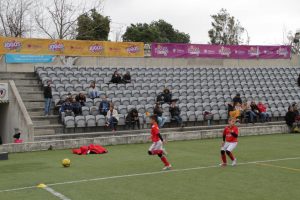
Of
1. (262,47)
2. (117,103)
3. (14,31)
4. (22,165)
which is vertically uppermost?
(14,31)

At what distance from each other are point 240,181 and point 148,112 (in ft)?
41.0

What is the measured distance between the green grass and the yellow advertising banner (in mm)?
10404

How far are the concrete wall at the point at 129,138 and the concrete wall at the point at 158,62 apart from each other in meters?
9.49

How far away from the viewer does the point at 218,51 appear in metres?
33.5

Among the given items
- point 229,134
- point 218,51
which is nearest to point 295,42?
point 218,51

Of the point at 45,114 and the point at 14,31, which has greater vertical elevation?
the point at 14,31

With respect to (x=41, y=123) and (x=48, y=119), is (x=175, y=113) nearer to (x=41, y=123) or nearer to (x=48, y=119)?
(x=48, y=119)

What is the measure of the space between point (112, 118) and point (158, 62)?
10814 millimetres

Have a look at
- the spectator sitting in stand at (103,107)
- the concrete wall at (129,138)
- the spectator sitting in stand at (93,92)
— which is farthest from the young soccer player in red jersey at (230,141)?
the spectator sitting in stand at (93,92)

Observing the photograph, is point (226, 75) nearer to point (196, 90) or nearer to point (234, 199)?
point (196, 90)

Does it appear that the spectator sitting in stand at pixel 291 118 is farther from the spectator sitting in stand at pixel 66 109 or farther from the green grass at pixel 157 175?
the spectator sitting in stand at pixel 66 109

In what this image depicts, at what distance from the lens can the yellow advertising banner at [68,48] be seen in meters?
25.9

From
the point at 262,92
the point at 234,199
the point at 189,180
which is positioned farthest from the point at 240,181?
the point at 262,92

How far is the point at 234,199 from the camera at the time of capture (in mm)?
8844
